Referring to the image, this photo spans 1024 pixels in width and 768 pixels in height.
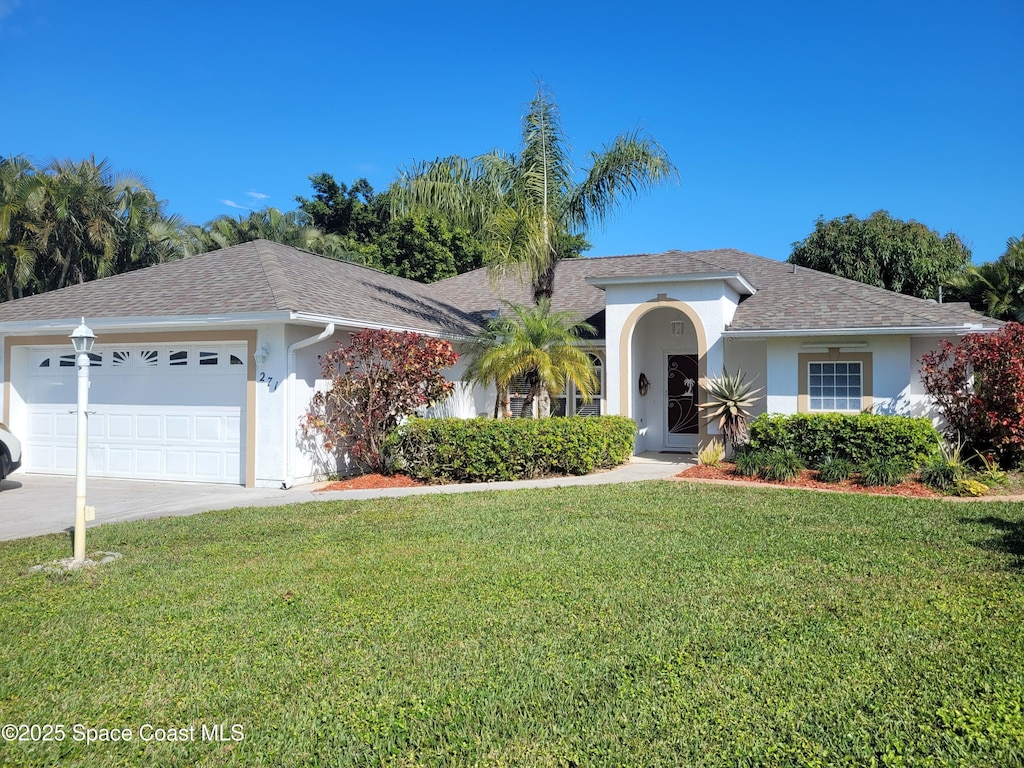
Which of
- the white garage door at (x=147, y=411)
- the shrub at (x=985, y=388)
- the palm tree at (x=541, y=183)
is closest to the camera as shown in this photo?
the shrub at (x=985, y=388)

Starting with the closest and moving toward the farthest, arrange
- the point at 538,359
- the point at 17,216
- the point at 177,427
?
the point at 177,427, the point at 538,359, the point at 17,216

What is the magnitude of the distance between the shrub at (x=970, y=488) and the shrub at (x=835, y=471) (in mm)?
1664

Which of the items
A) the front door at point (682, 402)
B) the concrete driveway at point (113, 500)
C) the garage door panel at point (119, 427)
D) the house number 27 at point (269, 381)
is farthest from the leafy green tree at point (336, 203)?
the house number 27 at point (269, 381)

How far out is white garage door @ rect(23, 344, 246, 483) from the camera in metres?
13.0

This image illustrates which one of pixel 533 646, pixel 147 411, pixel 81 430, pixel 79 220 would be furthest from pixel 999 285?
pixel 79 220

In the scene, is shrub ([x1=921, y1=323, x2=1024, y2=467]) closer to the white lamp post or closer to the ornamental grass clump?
the ornamental grass clump

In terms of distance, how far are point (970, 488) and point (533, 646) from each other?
916cm

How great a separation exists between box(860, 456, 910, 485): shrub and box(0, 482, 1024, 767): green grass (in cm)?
332

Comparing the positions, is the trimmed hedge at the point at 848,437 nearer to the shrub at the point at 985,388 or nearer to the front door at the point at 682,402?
the shrub at the point at 985,388

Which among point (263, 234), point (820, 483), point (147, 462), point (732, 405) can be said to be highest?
point (263, 234)

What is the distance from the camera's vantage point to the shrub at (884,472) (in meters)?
11.6

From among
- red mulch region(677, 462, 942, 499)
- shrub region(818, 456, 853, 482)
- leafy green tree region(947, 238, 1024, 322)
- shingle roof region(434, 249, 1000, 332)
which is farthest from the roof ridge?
leafy green tree region(947, 238, 1024, 322)

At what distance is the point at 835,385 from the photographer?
14.8 metres

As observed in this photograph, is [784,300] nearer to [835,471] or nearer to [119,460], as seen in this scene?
[835,471]
